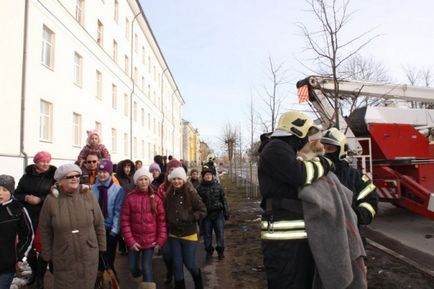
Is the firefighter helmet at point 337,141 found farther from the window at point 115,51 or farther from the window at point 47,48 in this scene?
the window at point 115,51

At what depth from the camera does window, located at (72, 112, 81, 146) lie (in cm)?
1814

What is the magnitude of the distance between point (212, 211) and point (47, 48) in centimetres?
1150

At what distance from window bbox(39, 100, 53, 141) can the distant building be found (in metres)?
62.6

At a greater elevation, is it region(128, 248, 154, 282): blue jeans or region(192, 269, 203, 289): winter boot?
region(128, 248, 154, 282): blue jeans

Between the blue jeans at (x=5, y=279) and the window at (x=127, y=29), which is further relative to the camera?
the window at (x=127, y=29)

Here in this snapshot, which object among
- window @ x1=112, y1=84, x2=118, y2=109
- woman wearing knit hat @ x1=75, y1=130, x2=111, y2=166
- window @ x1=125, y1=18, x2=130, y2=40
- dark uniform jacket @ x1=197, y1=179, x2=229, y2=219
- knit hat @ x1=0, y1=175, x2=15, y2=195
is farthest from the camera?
window @ x1=125, y1=18, x2=130, y2=40

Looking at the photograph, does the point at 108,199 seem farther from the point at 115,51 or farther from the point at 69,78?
the point at 115,51

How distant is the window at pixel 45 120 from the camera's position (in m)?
14.7

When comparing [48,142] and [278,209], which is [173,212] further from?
[48,142]

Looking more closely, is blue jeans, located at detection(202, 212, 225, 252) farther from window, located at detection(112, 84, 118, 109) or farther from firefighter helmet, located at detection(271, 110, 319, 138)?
window, located at detection(112, 84, 118, 109)

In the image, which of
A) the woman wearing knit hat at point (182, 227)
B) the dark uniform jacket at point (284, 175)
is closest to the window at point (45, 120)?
the woman wearing knit hat at point (182, 227)

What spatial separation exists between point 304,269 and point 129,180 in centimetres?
479

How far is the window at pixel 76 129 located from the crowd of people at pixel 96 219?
12170mm

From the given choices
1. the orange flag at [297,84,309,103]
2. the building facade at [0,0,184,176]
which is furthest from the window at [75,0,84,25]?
the orange flag at [297,84,309,103]
